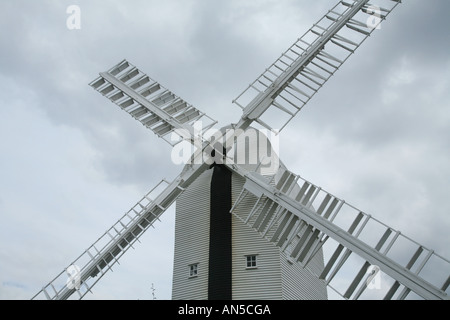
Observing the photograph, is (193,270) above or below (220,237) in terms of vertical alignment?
below

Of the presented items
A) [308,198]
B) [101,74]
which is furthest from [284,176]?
[101,74]

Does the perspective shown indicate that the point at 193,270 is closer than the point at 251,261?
No

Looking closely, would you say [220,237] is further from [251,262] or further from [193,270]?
[193,270]

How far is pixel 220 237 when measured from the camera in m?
16.5

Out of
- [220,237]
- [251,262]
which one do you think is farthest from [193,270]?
[251,262]

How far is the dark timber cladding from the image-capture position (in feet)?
52.3

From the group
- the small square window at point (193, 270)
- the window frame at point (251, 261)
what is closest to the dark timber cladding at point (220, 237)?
the window frame at point (251, 261)

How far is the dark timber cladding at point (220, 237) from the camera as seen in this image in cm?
1593

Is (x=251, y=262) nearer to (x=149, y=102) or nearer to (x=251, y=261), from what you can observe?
(x=251, y=261)

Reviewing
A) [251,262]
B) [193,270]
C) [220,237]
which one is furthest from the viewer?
[193,270]

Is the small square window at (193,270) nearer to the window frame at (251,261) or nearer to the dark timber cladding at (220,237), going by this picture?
the dark timber cladding at (220,237)

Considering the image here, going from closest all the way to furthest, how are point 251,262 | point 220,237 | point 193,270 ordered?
point 251,262 → point 220,237 → point 193,270
